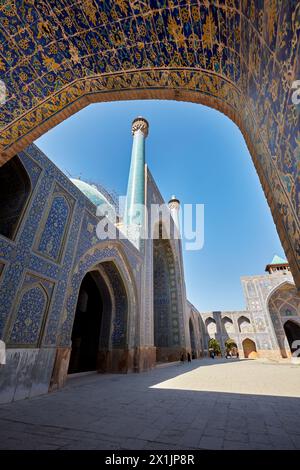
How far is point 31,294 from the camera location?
4.30m

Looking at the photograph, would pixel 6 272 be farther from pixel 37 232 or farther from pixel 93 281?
pixel 93 281

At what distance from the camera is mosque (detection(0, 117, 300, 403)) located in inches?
159

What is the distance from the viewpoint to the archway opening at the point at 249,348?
973 inches

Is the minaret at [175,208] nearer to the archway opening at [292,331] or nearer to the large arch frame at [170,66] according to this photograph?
the large arch frame at [170,66]

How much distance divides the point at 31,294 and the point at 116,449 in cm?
319

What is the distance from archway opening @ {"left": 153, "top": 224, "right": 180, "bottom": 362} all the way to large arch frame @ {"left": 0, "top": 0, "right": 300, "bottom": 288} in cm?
1256

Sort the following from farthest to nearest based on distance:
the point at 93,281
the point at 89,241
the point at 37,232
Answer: the point at 93,281, the point at 89,241, the point at 37,232

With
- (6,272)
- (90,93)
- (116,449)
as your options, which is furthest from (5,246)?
(116,449)

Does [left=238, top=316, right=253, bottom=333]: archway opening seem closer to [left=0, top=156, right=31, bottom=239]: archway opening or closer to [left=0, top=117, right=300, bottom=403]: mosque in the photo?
[left=0, top=117, right=300, bottom=403]: mosque

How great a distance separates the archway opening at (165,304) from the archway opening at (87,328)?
259 inches

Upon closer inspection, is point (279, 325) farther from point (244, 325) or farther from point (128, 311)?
point (128, 311)

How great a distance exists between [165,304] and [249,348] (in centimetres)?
1696

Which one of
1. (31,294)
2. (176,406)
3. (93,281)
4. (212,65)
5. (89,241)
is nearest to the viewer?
(212,65)
